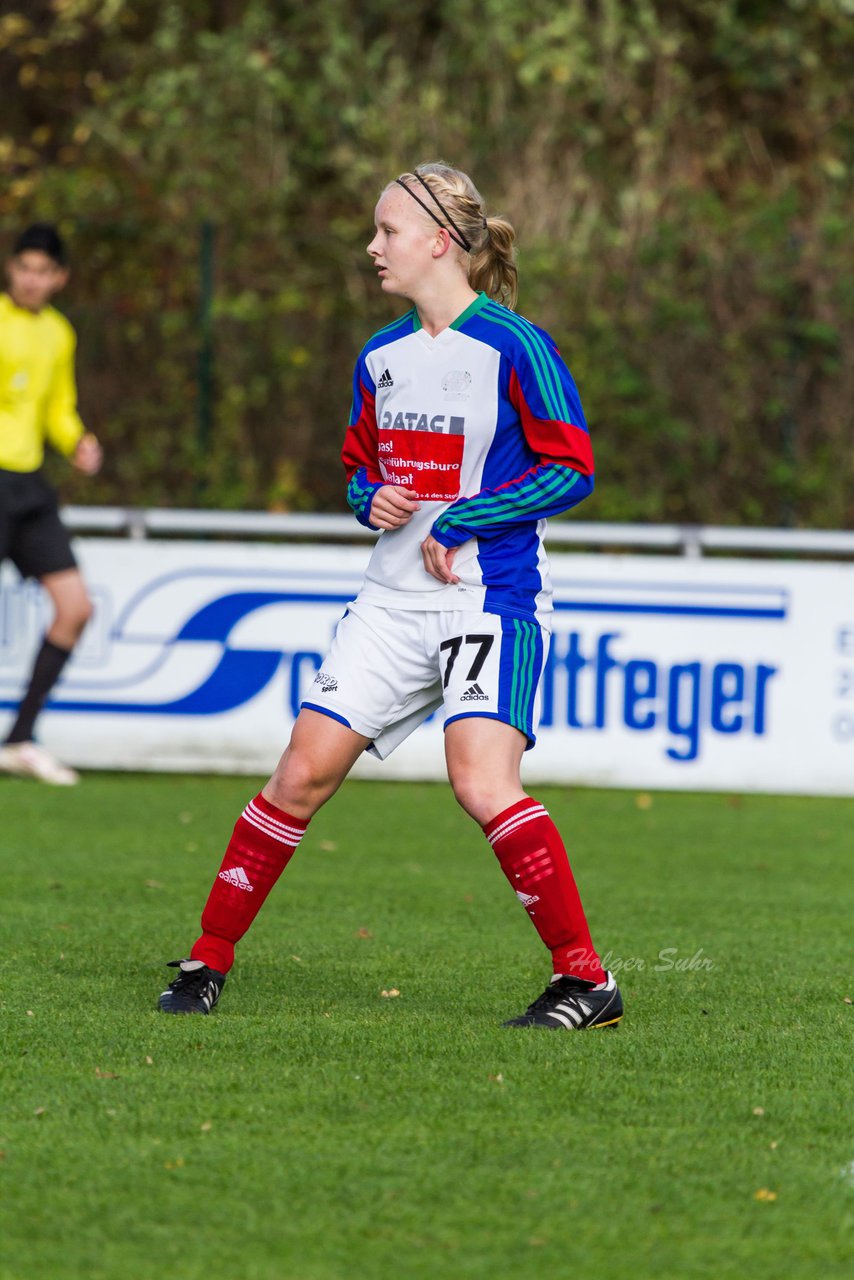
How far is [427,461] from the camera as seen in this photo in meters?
4.46

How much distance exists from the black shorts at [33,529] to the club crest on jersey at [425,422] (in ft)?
15.5

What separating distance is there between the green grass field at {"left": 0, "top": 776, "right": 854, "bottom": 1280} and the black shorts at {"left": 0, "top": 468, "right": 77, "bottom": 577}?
2200mm

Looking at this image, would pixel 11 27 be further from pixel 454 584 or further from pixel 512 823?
pixel 512 823

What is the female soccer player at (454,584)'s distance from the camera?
172 inches

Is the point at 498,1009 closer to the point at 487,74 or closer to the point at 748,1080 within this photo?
the point at 748,1080

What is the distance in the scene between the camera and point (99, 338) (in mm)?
11867

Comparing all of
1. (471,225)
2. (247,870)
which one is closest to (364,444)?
(471,225)

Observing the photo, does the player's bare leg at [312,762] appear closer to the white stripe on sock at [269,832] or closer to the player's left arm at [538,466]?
the white stripe on sock at [269,832]

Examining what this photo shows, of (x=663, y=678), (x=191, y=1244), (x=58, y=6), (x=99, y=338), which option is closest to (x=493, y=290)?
(x=191, y=1244)

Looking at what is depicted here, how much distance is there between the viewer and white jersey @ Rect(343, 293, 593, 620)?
14.3ft

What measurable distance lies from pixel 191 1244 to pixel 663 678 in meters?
6.58

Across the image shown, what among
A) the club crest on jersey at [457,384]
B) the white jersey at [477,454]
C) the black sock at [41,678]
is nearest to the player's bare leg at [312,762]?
the white jersey at [477,454]

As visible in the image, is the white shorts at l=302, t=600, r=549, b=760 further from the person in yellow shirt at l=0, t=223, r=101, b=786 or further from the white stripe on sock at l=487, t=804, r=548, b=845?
the person in yellow shirt at l=0, t=223, r=101, b=786

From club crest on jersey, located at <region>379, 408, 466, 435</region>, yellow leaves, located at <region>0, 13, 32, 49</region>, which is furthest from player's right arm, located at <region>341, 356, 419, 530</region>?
yellow leaves, located at <region>0, 13, 32, 49</region>
